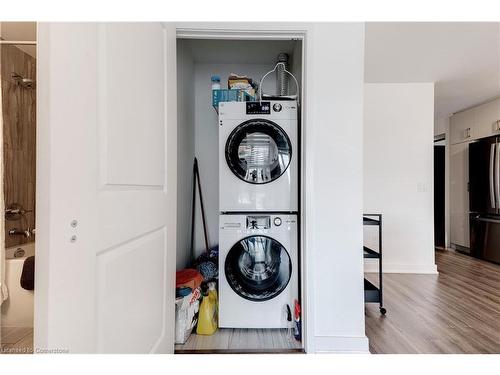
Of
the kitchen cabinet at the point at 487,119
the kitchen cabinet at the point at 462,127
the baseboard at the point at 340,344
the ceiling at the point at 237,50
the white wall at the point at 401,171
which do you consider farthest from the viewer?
the kitchen cabinet at the point at 462,127

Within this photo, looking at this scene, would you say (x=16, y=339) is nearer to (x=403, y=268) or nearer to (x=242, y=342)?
(x=242, y=342)

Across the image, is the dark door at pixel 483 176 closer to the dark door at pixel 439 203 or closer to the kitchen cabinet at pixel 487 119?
the kitchen cabinet at pixel 487 119

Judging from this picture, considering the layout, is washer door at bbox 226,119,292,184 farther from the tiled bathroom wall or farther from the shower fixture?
the shower fixture

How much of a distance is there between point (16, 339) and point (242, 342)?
4.41ft

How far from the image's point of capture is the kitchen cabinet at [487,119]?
3.62 meters

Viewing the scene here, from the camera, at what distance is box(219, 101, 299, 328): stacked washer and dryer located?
1.84 meters

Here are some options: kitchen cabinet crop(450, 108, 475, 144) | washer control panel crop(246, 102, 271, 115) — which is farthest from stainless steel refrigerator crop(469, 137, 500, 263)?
washer control panel crop(246, 102, 271, 115)

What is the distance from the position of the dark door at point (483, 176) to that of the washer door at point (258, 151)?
343 cm

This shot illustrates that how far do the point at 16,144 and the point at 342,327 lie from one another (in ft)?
8.23

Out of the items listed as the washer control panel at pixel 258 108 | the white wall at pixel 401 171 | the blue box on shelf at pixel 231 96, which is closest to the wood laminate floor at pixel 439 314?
the white wall at pixel 401 171

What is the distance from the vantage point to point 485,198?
3639mm

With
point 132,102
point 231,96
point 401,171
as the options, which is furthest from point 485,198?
point 132,102
